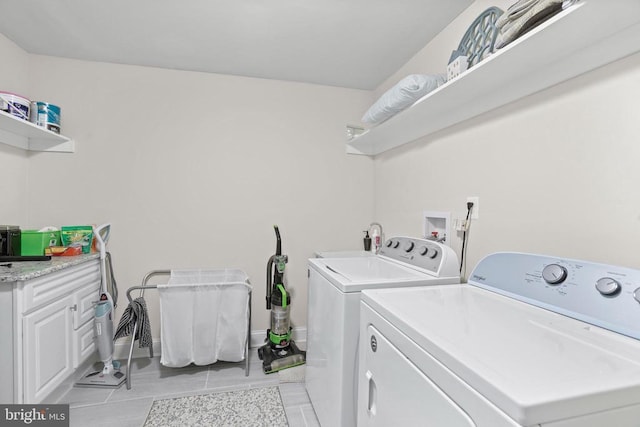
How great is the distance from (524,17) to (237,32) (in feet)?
5.33

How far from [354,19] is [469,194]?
4.03 feet

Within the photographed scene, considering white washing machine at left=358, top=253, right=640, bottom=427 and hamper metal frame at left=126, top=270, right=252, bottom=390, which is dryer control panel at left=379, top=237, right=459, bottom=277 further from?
hamper metal frame at left=126, top=270, right=252, bottom=390

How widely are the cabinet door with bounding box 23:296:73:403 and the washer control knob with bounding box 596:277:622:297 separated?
7.94 ft

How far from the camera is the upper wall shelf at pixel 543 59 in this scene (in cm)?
88

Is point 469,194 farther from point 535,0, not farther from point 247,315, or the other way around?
point 247,315

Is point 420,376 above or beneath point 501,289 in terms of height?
beneath

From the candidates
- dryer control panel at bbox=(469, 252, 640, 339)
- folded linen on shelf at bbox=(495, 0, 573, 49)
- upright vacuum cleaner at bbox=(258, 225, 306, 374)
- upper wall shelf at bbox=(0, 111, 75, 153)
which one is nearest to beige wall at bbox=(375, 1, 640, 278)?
dryer control panel at bbox=(469, 252, 640, 339)

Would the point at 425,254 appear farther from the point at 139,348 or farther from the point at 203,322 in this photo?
the point at 139,348

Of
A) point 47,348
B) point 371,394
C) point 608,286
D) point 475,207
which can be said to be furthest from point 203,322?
point 608,286

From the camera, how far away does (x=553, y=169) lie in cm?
119

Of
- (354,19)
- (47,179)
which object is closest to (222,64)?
(354,19)

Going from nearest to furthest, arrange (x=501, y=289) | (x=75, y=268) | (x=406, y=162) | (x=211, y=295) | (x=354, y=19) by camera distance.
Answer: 1. (x=501, y=289)
2. (x=354, y=19)
3. (x=75, y=268)
4. (x=211, y=295)
5. (x=406, y=162)

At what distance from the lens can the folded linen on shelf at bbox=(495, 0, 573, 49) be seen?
0.96 metres

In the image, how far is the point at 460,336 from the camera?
76cm
